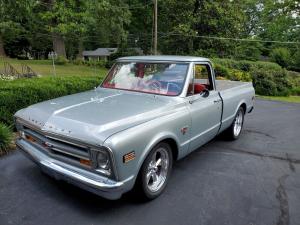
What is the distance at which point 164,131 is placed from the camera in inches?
140

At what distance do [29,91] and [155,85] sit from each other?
3203 millimetres

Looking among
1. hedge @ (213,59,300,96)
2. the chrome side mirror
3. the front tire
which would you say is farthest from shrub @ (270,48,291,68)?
the front tire

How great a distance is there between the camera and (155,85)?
4391mm

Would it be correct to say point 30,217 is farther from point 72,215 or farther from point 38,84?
point 38,84

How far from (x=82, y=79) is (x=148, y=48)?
3020cm

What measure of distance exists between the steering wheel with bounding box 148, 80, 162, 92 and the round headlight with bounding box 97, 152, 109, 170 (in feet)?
5.66

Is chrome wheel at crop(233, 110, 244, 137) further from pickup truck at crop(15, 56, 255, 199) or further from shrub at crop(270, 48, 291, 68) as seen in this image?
shrub at crop(270, 48, 291, 68)

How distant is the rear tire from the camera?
240 inches

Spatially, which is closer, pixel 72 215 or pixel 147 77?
pixel 72 215

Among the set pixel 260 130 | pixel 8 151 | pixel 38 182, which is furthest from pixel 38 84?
pixel 260 130

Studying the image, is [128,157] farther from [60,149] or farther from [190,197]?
[190,197]

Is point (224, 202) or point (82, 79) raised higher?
point (82, 79)

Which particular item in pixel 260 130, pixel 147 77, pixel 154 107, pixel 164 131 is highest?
pixel 147 77

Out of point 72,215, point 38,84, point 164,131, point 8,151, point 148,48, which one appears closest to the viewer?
point 72,215
